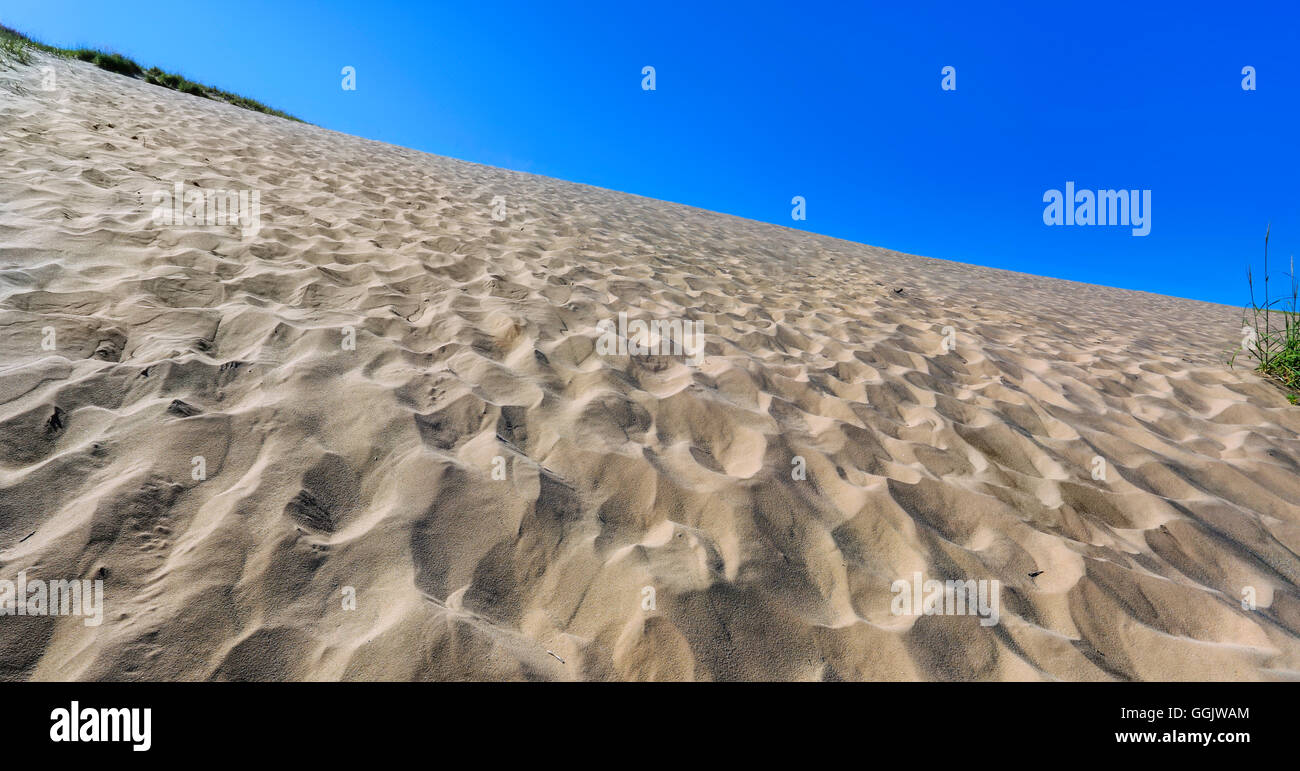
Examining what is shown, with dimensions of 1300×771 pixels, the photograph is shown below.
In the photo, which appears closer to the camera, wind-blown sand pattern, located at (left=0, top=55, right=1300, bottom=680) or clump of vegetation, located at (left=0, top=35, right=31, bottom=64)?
wind-blown sand pattern, located at (left=0, top=55, right=1300, bottom=680)

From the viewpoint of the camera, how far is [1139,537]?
2.23 metres

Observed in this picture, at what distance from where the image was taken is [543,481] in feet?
6.58

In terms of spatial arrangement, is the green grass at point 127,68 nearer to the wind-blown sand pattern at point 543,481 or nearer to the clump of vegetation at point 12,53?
the clump of vegetation at point 12,53

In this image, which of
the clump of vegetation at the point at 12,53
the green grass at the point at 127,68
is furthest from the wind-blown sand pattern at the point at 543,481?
the green grass at the point at 127,68

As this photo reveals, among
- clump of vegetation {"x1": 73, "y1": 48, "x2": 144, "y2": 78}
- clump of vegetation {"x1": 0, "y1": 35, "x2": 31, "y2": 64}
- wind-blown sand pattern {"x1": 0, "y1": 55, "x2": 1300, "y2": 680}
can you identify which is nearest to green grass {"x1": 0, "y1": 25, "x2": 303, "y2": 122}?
clump of vegetation {"x1": 73, "y1": 48, "x2": 144, "y2": 78}

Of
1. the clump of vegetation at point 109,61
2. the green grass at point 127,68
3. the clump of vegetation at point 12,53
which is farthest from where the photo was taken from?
the clump of vegetation at point 109,61

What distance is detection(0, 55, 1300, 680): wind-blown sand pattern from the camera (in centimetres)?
144

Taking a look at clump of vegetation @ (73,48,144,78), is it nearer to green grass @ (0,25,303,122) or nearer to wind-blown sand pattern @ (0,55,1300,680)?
green grass @ (0,25,303,122)

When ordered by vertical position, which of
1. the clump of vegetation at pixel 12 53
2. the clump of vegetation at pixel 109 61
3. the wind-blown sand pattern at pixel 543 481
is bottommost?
the wind-blown sand pattern at pixel 543 481

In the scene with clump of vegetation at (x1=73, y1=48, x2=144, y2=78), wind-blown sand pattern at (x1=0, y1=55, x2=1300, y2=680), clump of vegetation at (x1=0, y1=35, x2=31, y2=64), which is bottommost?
wind-blown sand pattern at (x1=0, y1=55, x2=1300, y2=680)

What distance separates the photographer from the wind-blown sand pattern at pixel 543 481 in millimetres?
1444

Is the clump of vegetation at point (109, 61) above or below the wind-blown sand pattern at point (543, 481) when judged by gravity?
above

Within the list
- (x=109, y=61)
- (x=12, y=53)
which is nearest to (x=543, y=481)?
(x=12, y=53)

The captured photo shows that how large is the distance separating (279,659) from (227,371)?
1.50m
